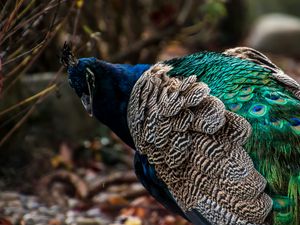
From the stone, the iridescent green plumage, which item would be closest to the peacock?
the iridescent green plumage

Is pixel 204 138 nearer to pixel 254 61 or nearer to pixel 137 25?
pixel 254 61

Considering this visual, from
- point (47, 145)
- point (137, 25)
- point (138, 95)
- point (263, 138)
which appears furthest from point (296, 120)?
point (137, 25)

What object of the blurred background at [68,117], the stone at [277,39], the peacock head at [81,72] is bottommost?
the stone at [277,39]

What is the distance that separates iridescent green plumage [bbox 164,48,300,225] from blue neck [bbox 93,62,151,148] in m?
0.28

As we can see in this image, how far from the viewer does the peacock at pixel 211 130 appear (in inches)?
133

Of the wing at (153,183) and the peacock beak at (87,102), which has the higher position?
the peacock beak at (87,102)

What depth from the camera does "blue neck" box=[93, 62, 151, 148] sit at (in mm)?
4062

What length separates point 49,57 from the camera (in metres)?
6.47

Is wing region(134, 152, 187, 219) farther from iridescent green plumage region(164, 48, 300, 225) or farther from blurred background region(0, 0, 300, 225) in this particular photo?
blurred background region(0, 0, 300, 225)

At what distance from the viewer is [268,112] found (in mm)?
3469

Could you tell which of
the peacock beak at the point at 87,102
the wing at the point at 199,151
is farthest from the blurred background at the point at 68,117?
the wing at the point at 199,151

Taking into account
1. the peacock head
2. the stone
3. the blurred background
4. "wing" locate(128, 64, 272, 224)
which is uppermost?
the peacock head

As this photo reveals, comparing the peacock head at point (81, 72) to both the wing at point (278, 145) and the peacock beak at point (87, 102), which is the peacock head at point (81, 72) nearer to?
the peacock beak at point (87, 102)

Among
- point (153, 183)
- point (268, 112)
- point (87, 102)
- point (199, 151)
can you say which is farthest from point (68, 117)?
point (268, 112)
